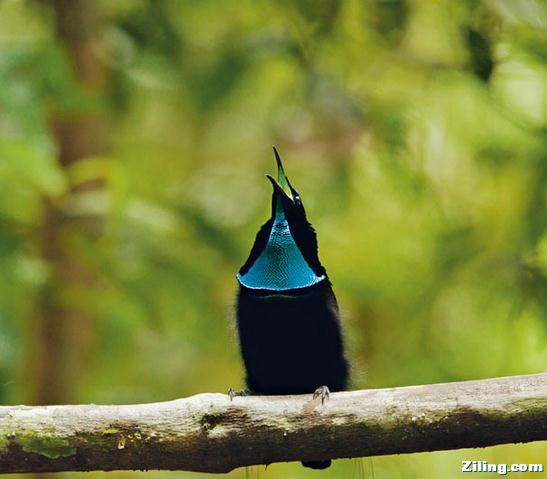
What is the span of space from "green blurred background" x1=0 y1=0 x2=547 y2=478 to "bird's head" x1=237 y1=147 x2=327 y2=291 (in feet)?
4.79

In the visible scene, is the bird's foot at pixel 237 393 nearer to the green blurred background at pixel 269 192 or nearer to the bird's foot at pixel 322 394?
the bird's foot at pixel 322 394

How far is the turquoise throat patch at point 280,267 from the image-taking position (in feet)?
11.0

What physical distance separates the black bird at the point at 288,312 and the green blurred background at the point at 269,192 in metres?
1.20

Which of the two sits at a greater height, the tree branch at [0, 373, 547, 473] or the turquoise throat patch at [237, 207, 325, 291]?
the turquoise throat patch at [237, 207, 325, 291]

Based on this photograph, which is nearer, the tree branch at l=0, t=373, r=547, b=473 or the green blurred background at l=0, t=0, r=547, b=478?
the tree branch at l=0, t=373, r=547, b=473

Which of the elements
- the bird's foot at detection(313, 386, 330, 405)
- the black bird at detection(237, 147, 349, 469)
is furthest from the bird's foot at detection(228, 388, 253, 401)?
the bird's foot at detection(313, 386, 330, 405)

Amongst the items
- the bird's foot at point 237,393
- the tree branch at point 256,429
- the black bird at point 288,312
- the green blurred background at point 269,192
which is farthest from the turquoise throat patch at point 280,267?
the green blurred background at point 269,192

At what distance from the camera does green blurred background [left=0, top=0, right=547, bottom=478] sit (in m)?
A: 5.20

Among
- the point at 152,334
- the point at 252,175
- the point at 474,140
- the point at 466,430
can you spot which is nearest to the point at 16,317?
the point at 152,334

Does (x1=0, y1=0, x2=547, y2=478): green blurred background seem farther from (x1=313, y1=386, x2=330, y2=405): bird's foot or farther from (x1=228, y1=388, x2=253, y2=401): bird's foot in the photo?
(x1=313, y1=386, x2=330, y2=405): bird's foot

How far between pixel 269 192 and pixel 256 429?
3.18m

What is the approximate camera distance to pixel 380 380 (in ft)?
19.0

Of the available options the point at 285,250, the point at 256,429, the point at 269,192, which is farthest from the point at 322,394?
the point at 269,192

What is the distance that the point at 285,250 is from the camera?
11.0 feet
